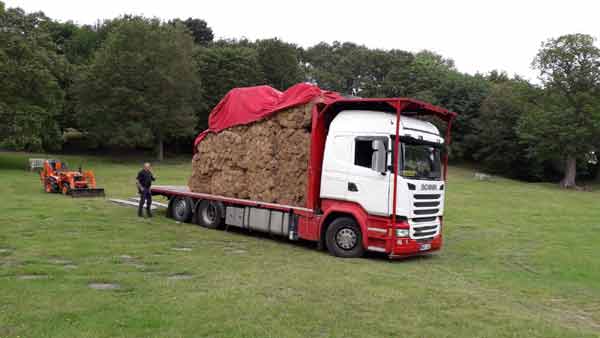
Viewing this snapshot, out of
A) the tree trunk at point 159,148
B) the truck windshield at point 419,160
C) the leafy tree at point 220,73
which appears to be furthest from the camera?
the leafy tree at point 220,73

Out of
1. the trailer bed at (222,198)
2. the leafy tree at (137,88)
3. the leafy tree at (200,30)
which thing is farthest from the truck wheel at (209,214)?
the leafy tree at (200,30)

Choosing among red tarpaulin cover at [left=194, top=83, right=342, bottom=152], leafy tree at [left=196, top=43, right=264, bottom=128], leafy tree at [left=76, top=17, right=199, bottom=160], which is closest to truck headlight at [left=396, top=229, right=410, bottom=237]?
red tarpaulin cover at [left=194, top=83, right=342, bottom=152]

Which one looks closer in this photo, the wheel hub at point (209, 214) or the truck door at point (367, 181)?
the truck door at point (367, 181)

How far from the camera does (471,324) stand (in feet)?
23.9

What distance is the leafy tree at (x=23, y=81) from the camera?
38281 mm

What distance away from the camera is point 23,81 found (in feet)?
128

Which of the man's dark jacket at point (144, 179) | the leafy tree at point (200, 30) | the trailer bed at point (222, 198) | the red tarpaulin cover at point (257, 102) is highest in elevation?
the leafy tree at point (200, 30)

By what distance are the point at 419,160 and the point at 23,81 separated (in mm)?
35963

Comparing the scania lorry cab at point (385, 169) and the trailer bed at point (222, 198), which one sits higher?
the scania lorry cab at point (385, 169)

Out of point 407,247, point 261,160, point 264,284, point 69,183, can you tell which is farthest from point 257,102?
point 69,183

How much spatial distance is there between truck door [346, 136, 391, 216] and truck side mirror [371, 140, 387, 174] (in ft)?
0.23

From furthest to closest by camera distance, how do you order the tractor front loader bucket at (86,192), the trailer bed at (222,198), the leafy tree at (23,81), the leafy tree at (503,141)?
the leafy tree at (503,141)
the leafy tree at (23,81)
the tractor front loader bucket at (86,192)
the trailer bed at (222,198)

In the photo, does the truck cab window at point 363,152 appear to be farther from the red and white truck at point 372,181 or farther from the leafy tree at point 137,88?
the leafy tree at point 137,88

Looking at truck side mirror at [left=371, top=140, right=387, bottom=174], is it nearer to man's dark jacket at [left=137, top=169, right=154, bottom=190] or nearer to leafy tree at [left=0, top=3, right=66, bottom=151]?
man's dark jacket at [left=137, top=169, right=154, bottom=190]
